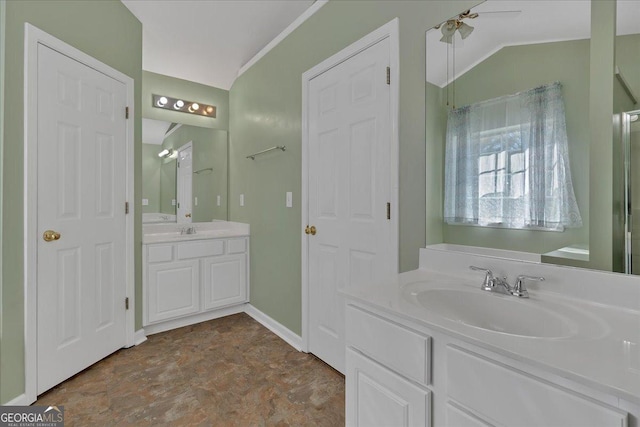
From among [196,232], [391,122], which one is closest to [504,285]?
[391,122]

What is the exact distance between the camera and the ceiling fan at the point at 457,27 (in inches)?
52.7

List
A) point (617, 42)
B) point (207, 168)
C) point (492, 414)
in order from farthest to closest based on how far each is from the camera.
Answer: point (207, 168), point (617, 42), point (492, 414)

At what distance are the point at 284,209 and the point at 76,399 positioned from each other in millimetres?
1763

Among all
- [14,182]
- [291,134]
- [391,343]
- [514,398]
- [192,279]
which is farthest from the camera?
[192,279]

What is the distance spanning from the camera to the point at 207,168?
3.39 metres

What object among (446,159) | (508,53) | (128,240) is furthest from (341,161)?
(128,240)

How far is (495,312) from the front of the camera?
3.51ft

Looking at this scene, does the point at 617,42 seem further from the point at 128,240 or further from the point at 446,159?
the point at 128,240

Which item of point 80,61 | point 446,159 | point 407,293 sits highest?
point 80,61

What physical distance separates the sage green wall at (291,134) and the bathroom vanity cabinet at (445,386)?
2.16 feet

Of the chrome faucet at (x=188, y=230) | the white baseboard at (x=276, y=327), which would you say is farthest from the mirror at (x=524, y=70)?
the chrome faucet at (x=188, y=230)

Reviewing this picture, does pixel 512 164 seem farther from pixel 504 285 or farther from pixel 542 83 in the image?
pixel 504 285

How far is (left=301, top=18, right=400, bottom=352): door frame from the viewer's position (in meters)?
1.61

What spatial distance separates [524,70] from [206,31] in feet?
7.92
